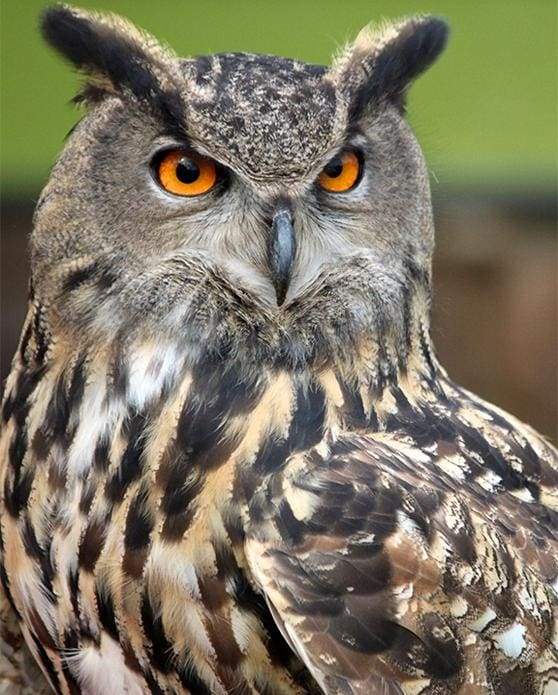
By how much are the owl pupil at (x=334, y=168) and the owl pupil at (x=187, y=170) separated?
17 cm

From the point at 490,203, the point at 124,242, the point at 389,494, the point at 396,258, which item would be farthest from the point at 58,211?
the point at 490,203

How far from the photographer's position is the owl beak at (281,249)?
58.2 inches

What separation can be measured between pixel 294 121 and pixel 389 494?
46 centimetres

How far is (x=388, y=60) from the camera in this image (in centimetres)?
165

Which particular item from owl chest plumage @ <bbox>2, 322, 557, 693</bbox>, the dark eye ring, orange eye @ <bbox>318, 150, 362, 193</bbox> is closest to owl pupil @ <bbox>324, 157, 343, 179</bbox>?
orange eye @ <bbox>318, 150, 362, 193</bbox>

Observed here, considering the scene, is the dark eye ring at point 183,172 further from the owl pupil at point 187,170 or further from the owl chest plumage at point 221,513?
the owl chest plumage at point 221,513

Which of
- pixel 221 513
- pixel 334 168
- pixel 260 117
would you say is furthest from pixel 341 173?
pixel 221 513

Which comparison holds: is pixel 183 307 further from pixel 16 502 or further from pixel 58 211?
pixel 16 502

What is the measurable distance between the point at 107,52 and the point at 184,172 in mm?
199

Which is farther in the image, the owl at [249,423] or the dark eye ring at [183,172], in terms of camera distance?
the dark eye ring at [183,172]

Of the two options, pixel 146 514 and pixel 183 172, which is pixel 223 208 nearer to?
pixel 183 172

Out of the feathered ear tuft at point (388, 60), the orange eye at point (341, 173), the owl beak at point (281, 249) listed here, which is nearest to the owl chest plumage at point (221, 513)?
the owl beak at point (281, 249)

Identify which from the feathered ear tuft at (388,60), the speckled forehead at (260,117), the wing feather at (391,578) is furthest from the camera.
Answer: the feathered ear tuft at (388,60)

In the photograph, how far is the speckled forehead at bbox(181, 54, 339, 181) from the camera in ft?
4.84
